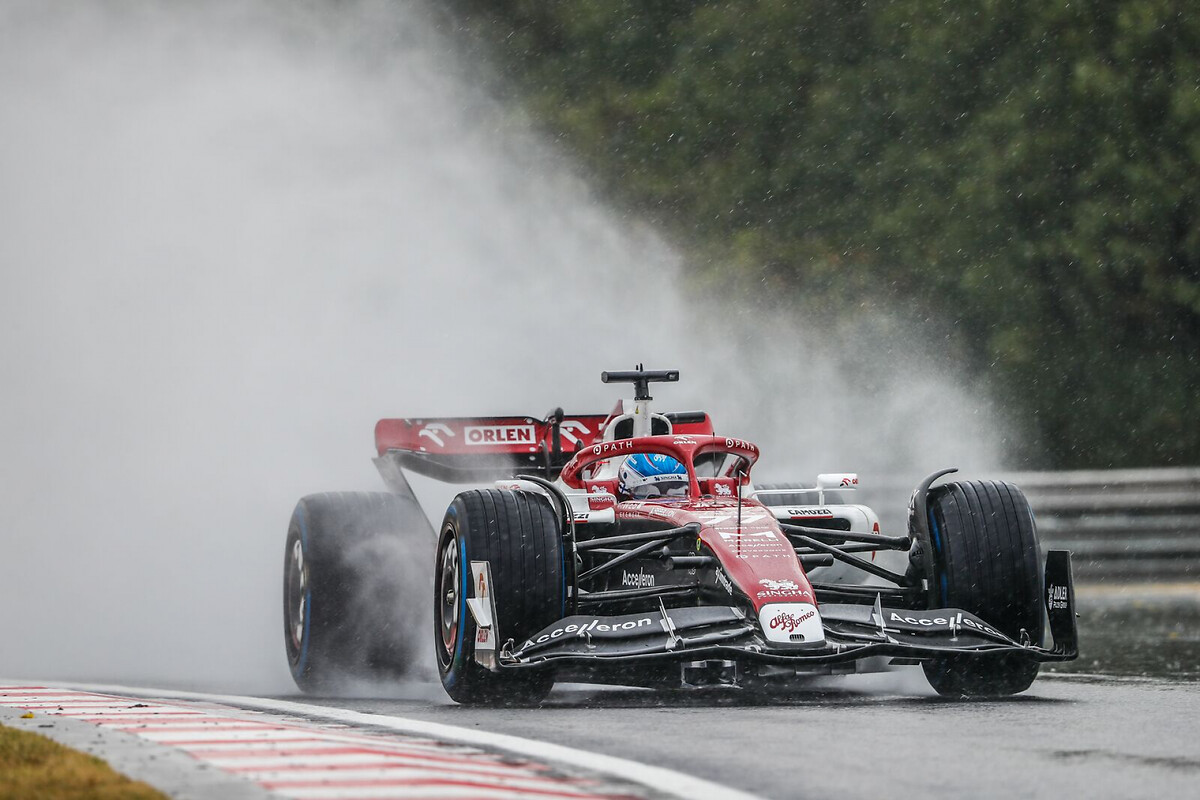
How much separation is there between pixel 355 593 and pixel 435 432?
4.38ft

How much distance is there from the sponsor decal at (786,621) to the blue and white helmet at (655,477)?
212cm

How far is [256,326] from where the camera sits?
61.8 feet

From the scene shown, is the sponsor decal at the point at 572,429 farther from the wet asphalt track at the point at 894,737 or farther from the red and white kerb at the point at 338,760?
the red and white kerb at the point at 338,760

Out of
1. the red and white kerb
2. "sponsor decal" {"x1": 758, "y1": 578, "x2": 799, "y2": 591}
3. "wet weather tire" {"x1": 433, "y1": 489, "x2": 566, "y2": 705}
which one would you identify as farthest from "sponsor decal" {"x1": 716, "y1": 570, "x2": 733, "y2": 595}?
the red and white kerb

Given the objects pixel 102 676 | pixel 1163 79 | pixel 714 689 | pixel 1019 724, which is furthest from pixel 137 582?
pixel 1163 79

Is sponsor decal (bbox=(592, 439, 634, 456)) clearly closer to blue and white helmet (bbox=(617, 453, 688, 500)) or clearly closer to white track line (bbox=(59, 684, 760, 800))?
blue and white helmet (bbox=(617, 453, 688, 500))

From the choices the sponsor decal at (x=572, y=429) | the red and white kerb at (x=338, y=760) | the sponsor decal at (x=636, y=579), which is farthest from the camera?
the sponsor decal at (x=572, y=429)

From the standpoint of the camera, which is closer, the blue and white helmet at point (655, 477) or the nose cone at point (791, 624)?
the nose cone at point (791, 624)

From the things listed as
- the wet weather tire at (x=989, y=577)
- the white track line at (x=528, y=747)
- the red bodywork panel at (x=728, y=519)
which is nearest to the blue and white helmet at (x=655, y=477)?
the red bodywork panel at (x=728, y=519)

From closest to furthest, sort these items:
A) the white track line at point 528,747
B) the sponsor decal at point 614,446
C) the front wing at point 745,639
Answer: the white track line at point 528,747 → the front wing at point 745,639 → the sponsor decal at point 614,446

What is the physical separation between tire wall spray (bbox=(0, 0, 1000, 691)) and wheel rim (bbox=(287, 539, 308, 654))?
1.29 meters

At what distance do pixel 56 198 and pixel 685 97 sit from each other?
978cm

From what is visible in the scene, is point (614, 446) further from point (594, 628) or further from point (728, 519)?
point (594, 628)

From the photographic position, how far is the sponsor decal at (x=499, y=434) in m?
12.2
